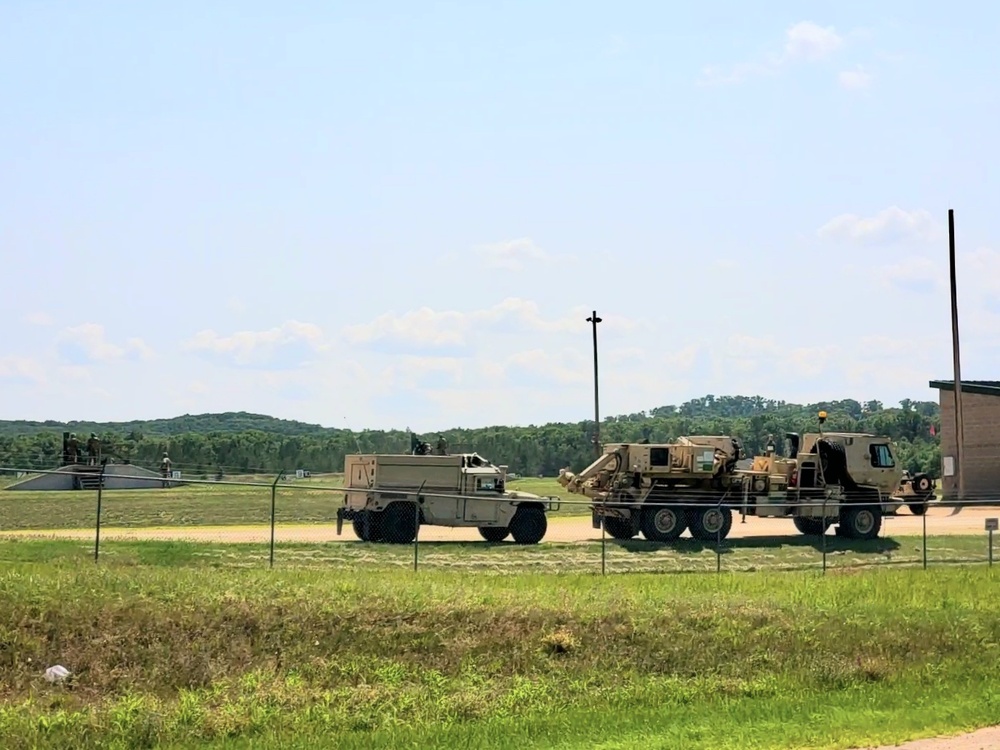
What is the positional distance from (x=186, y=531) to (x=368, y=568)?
38.9ft

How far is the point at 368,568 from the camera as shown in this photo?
22.9m

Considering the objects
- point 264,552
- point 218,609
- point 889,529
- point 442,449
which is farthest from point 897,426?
point 218,609

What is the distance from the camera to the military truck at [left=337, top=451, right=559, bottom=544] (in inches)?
1193

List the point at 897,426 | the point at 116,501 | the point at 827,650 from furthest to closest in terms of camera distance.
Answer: the point at 897,426 < the point at 116,501 < the point at 827,650

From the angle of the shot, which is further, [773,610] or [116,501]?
[116,501]

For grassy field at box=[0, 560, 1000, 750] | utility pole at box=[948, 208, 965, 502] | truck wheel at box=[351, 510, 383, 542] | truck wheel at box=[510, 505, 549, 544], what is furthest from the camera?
utility pole at box=[948, 208, 965, 502]

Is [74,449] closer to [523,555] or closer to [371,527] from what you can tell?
[371,527]

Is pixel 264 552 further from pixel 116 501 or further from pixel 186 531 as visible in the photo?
pixel 116 501

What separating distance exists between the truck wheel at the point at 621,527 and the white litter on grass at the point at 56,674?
753 inches

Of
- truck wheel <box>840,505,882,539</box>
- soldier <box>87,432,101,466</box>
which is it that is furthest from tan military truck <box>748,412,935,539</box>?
soldier <box>87,432,101,466</box>

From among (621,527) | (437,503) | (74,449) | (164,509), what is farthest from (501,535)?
(74,449)

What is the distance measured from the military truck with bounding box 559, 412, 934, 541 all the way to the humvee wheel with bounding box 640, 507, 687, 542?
0.08ft

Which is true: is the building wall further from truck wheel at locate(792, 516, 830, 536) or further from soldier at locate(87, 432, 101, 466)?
soldier at locate(87, 432, 101, 466)

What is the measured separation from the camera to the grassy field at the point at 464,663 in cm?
1302
